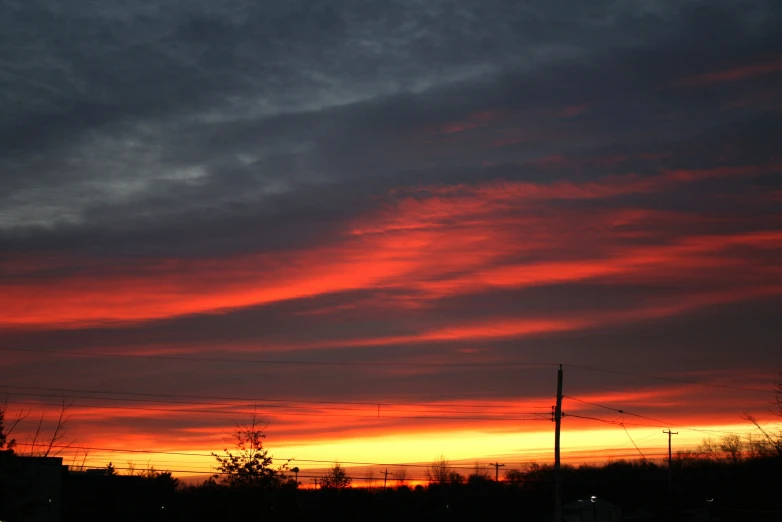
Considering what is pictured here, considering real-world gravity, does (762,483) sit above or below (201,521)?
above

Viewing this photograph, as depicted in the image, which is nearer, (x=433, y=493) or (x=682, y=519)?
(x=682, y=519)

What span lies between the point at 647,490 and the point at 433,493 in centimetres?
4144

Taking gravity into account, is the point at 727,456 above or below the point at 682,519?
above

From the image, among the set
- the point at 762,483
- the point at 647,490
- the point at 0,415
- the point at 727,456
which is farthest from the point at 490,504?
the point at 0,415

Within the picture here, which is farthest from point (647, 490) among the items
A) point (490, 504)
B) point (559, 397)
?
point (559, 397)

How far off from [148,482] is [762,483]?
214ft

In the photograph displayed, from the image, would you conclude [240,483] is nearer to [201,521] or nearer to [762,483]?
[201,521]

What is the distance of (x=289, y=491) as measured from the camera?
280 feet

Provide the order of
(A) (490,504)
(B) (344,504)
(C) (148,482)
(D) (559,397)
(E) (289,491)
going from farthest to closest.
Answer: (A) (490,504) → (B) (344,504) → (C) (148,482) → (E) (289,491) → (D) (559,397)

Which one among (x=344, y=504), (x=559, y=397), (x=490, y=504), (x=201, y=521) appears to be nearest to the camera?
(x=559, y=397)

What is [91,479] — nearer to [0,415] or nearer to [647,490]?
[0,415]

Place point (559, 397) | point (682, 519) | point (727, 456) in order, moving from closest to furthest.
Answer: point (559, 397) → point (682, 519) → point (727, 456)

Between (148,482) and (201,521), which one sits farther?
(148,482)

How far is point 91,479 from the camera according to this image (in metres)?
96.8
